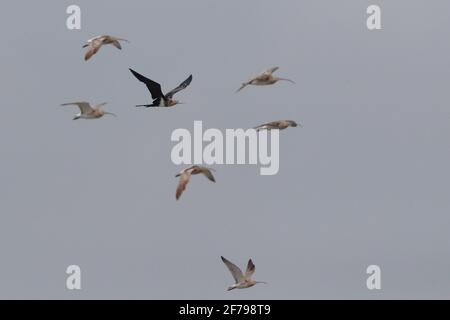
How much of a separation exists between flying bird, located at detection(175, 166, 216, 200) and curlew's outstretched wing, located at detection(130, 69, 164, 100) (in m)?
4.25

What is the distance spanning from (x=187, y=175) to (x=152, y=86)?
5766 mm

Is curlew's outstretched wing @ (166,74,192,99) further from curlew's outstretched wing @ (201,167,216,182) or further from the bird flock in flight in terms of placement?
curlew's outstretched wing @ (201,167,216,182)

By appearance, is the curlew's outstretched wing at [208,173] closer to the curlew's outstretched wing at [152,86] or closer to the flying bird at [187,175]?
the flying bird at [187,175]

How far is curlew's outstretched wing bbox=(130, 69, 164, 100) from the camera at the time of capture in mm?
41856

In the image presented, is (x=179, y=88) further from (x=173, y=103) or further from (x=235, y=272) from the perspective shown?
(x=235, y=272)

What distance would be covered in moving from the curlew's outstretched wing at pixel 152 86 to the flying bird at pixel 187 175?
14.0 feet

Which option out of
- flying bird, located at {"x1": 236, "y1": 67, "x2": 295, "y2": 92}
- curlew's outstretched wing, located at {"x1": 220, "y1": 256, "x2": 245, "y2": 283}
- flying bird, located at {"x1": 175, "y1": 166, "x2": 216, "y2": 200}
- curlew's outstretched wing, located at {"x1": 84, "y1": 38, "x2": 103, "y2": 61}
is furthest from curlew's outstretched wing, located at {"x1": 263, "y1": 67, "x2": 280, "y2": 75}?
curlew's outstretched wing, located at {"x1": 220, "y1": 256, "x2": 245, "y2": 283}

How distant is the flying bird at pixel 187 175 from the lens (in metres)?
36.2

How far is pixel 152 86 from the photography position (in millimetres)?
42562

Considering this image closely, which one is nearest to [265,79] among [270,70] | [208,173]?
[270,70]

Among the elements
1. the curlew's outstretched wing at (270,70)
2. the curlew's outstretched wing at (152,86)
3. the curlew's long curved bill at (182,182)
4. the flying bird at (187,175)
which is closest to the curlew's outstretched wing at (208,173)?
the flying bird at (187,175)

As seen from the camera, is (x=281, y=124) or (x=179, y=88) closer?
(x=179, y=88)

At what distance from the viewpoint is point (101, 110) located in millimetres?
43875

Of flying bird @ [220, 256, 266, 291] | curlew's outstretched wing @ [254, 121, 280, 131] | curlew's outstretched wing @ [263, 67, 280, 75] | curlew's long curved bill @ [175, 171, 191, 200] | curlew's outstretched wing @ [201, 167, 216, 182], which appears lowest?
flying bird @ [220, 256, 266, 291]
